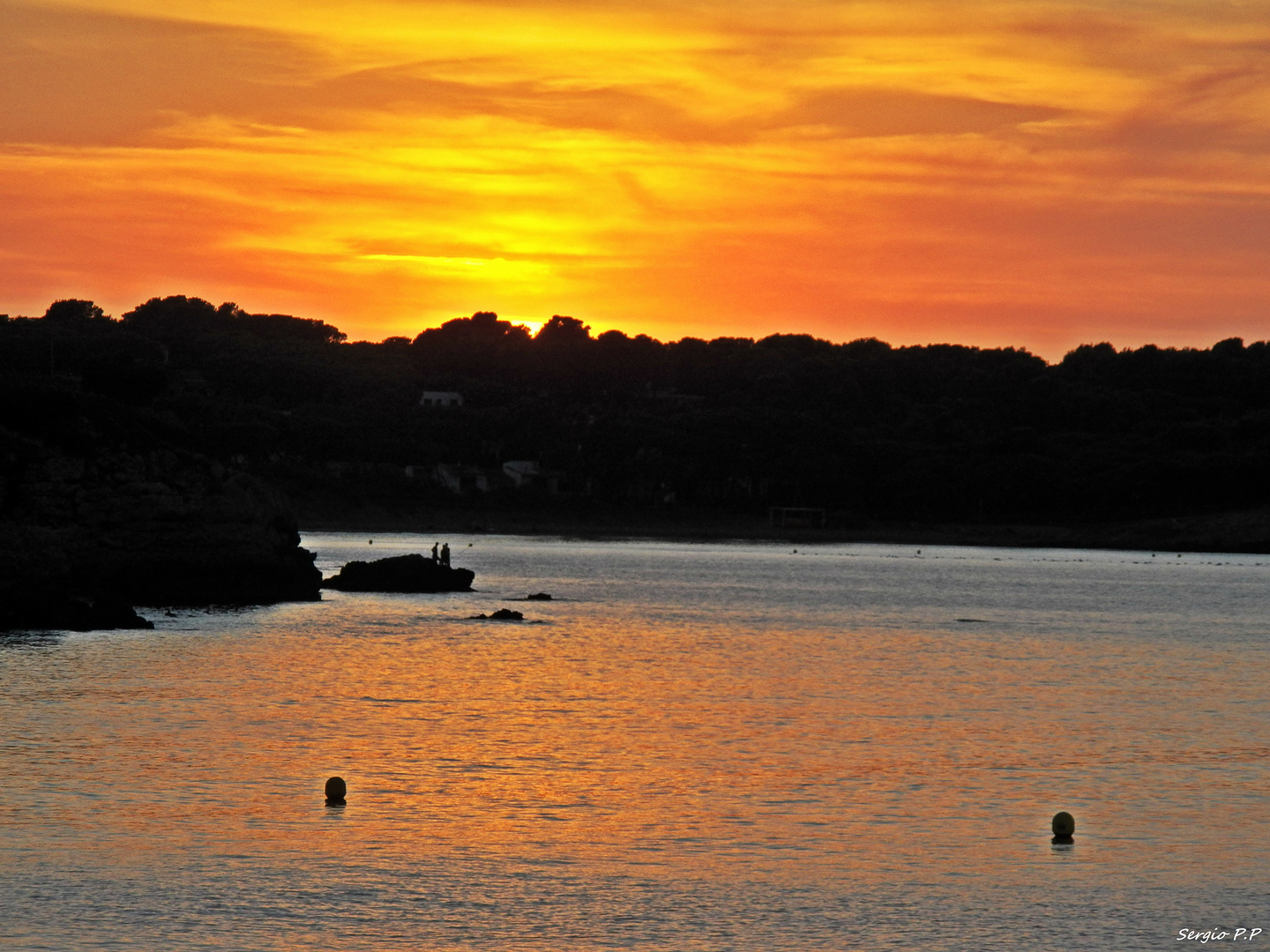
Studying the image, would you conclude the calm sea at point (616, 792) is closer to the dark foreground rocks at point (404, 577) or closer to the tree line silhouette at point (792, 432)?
the dark foreground rocks at point (404, 577)

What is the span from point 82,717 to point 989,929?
1958 centimetres

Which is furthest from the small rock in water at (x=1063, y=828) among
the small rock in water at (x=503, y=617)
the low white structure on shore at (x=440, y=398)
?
the low white structure on shore at (x=440, y=398)

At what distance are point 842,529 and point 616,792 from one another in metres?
146

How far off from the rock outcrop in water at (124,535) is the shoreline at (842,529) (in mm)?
98282

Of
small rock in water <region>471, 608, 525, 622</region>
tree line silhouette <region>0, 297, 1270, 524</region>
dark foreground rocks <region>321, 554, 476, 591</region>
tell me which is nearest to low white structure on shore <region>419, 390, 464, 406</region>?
tree line silhouette <region>0, 297, 1270, 524</region>

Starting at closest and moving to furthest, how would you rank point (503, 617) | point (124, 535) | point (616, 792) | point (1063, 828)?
point (1063, 828), point (616, 792), point (124, 535), point (503, 617)

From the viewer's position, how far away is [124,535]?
5531 centimetres

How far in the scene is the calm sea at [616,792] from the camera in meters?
16.9

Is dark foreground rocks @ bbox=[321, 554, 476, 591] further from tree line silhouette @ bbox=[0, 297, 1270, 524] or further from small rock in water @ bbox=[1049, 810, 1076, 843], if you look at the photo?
tree line silhouette @ bbox=[0, 297, 1270, 524]

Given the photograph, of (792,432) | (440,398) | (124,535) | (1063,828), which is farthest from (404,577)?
(440,398)

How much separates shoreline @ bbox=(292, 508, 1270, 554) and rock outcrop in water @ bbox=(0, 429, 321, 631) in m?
98.3

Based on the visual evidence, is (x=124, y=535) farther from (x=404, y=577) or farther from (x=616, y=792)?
(x=616, y=792)

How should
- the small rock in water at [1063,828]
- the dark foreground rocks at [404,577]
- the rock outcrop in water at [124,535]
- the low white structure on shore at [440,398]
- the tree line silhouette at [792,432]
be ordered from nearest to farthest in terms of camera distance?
the small rock in water at [1063,828]
the rock outcrop in water at [124,535]
the dark foreground rocks at [404,577]
the tree line silhouette at [792,432]
the low white structure on shore at [440,398]

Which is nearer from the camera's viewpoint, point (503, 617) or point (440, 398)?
point (503, 617)
